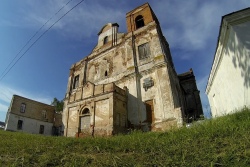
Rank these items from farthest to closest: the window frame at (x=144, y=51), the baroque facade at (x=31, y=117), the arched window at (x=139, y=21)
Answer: the baroque facade at (x=31, y=117)
the arched window at (x=139, y=21)
the window frame at (x=144, y=51)

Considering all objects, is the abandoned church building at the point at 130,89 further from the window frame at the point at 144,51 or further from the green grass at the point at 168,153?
the green grass at the point at 168,153

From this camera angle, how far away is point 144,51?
18906 millimetres

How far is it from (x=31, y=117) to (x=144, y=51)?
21.1m

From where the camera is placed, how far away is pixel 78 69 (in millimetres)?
24625

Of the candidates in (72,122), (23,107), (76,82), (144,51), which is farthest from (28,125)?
(144,51)

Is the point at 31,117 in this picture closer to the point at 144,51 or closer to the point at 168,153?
the point at 144,51

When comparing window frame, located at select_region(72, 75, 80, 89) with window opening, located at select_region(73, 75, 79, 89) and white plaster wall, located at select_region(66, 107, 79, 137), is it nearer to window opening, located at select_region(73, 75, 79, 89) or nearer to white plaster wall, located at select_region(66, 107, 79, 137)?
window opening, located at select_region(73, 75, 79, 89)

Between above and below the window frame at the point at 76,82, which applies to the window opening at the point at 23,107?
below

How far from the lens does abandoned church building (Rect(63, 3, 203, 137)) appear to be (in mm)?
14672

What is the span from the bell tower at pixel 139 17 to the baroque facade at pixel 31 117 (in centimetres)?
1800

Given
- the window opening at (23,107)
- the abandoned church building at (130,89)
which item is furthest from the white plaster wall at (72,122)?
the window opening at (23,107)

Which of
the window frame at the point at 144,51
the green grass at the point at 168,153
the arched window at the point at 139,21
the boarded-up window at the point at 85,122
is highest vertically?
the arched window at the point at 139,21

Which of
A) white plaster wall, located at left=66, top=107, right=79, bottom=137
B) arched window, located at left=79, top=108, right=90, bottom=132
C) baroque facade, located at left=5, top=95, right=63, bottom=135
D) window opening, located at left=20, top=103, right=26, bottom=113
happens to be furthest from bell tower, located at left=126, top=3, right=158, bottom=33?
window opening, located at left=20, top=103, right=26, bottom=113

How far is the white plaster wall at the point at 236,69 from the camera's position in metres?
6.90
